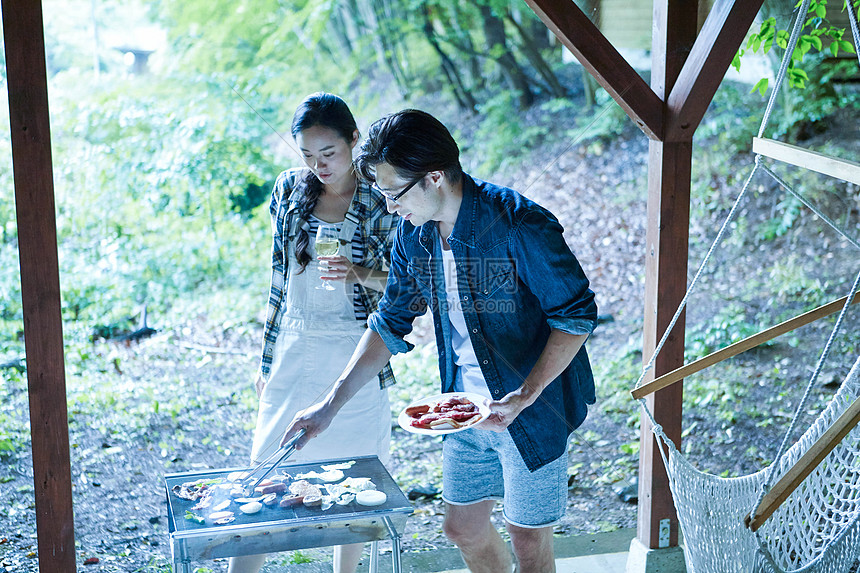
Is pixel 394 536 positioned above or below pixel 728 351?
below

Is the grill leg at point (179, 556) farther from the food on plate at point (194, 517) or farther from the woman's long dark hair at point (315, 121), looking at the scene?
the woman's long dark hair at point (315, 121)

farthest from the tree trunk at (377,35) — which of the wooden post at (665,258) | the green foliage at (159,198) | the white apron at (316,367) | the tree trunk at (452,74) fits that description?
the white apron at (316,367)

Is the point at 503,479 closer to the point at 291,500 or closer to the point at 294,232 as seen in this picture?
the point at 291,500

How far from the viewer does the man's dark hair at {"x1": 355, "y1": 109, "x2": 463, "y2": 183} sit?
2059 mm

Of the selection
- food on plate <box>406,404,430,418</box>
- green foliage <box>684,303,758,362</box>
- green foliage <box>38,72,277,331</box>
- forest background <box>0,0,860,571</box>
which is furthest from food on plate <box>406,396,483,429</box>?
green foliage <box>38,72,277,331</box>

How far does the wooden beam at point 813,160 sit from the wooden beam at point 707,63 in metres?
0.27

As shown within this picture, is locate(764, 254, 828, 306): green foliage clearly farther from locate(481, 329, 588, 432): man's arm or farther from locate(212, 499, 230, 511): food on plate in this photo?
locate(212, 499, 230, 511): food on plate

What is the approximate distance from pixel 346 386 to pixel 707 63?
147 cm

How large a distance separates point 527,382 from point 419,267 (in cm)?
44

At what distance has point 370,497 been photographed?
6.57 feet

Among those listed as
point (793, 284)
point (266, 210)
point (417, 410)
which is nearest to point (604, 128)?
point (793, 284)

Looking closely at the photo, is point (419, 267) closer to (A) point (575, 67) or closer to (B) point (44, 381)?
(B) point (44, 381)

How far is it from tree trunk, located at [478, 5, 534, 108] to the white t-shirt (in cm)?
695

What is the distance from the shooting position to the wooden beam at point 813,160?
6.88 feet
